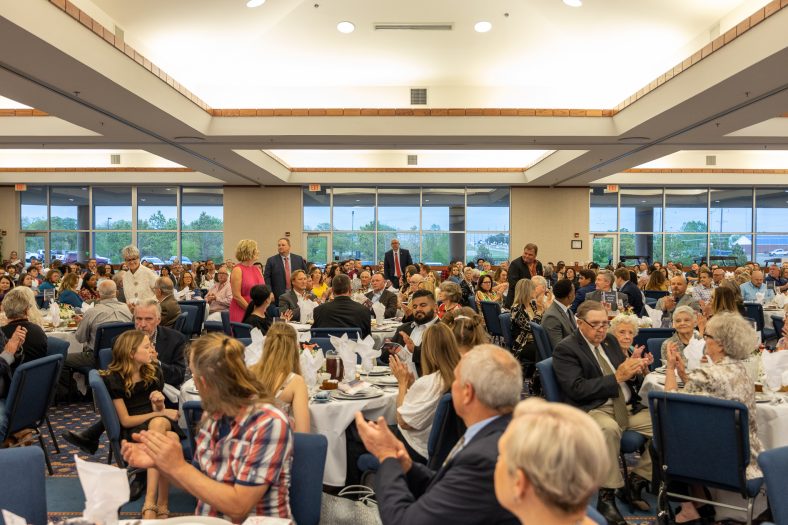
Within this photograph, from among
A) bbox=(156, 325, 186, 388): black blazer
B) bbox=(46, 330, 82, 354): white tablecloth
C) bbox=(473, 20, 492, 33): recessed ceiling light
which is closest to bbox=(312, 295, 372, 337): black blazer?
bbox=(156, 325, 186, 388): black blazer

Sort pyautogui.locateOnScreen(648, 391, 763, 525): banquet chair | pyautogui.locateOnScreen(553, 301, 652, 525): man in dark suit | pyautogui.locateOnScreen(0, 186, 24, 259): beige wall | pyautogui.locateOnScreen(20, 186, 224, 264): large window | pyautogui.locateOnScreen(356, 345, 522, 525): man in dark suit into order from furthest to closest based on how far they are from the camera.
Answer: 1. pyautogui.locateOnScreen(20, 186, 224, 264): large window
2. pyautogui.locateOnScreen(0, 186, 24, 259): beige wall
3. pyautogui.locateOnScreen(553, 301, 652, 525): man in dark suit
4. pyautogui.locateOnScreen(648, 391, 763, 525): banquet chair
5. pyautogui.locateOnScreen(356, 345, 522, 525): man in dark suit

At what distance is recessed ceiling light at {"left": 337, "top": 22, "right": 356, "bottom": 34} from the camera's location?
9328 millimetres

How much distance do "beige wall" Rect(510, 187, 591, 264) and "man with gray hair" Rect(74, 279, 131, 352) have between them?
46.0ft

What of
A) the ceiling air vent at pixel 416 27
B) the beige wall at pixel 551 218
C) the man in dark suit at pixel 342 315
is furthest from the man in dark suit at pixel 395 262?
the beige wall at pixel 551 218

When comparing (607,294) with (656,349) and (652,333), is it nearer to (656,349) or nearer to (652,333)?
(652,333)

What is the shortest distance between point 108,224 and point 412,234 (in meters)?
9.48

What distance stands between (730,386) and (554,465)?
2760 mm

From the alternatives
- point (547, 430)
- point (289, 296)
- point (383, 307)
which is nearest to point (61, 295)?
point (289, 296)

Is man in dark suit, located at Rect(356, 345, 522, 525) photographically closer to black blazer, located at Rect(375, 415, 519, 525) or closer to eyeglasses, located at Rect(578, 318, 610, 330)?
black blazer, located at Rect(375, 415, 519, 525)

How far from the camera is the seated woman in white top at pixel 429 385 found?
3750 mm

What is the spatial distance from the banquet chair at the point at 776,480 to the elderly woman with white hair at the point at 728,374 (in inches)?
42.7

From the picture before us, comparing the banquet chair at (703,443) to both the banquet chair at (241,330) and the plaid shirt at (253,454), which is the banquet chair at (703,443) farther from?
the banquet chair at (241,330)

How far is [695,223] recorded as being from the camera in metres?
20.0

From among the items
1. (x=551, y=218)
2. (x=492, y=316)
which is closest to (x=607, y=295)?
(x=492, y=316)
